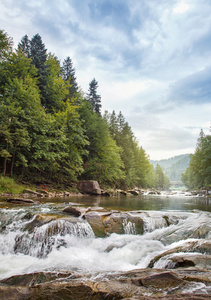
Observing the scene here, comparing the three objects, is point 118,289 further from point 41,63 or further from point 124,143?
point 124,143

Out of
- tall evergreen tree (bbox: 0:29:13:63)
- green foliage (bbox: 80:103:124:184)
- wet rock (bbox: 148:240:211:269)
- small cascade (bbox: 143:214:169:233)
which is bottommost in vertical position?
small cascade (bbox: 143:214:169:233)

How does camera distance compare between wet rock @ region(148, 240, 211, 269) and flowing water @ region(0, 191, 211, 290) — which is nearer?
wet rock @ region(148, 240, 211, 269)

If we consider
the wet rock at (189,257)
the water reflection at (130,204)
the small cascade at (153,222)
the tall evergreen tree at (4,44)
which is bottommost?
the water reflection at (130,204)

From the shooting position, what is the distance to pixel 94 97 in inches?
1415

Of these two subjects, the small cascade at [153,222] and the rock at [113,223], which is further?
the small cascade at [153,222]

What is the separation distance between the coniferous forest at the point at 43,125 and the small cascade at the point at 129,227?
33.2 ft

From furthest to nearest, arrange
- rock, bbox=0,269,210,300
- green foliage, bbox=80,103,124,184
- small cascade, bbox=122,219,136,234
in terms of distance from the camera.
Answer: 1. green foliage, bbox=80,103,124,184
2. small cascade, bbox=122,219,136,234
3. rock, bbox=0,269,210,300

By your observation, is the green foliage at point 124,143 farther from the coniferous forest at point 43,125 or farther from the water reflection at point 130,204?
the water reflection at point 130,204

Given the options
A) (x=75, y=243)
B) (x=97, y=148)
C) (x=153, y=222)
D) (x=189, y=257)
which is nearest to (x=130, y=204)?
(x=153, y=222)

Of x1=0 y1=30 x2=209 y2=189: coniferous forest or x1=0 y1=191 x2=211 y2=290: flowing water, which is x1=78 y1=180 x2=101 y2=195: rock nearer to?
x1=0 y1=30 x2=209 y2=189: coniferous forest

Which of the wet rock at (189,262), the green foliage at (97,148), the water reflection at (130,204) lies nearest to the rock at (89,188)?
the green foliage at (97,148)

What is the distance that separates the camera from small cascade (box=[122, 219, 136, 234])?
23.2 feet

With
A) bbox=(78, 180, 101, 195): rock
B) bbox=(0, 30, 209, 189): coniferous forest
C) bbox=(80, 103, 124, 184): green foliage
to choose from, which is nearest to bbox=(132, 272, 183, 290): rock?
bbox=(0, 30, 209, 189): coniferous forest

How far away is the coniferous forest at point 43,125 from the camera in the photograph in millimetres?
14742
